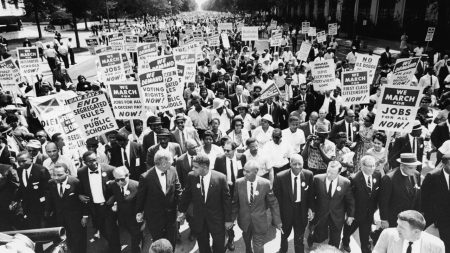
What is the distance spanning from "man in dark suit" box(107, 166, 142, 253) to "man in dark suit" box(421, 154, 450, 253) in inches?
170

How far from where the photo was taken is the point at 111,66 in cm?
1147

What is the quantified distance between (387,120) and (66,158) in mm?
5724

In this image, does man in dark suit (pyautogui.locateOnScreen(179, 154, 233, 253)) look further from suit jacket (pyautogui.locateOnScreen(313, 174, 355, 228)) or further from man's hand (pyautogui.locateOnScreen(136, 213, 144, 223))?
suit jacket (pyautogui.locateOnScreen(313, 174, 355, 228))

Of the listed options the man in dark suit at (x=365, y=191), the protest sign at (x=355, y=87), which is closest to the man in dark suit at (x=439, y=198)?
the man in dark suit at (x=365, y=191)

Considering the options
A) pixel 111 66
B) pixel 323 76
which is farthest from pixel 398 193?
pixel 111 66

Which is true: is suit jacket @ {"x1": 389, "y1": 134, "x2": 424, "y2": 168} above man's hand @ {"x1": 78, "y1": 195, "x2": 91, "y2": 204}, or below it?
above

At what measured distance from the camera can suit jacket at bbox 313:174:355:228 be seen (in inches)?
211

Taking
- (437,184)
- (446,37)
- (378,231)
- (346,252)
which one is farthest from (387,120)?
(446,37)

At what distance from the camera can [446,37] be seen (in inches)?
1042

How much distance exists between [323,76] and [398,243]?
6.97m

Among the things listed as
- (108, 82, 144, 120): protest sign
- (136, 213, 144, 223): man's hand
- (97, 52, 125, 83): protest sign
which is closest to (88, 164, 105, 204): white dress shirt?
(136, 213, 144, 223): man's hand

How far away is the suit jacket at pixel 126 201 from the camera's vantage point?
556cm

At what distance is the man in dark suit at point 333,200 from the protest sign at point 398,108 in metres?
1.84

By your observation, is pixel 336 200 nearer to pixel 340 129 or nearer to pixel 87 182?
pixel 340 129
